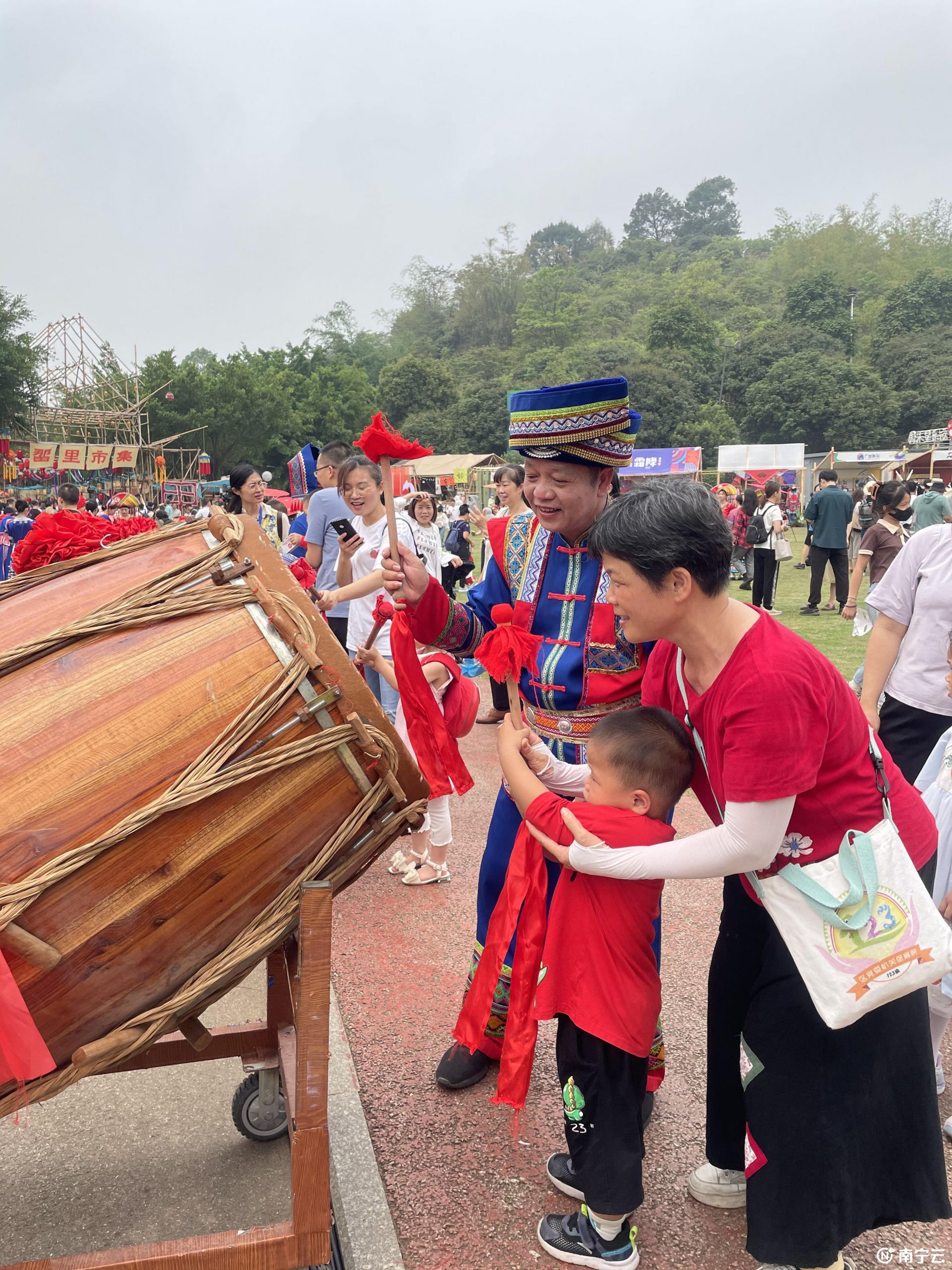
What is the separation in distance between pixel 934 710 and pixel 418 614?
1755mm

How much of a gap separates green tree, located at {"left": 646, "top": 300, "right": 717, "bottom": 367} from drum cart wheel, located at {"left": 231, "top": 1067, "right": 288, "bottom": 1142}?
53.6 meters

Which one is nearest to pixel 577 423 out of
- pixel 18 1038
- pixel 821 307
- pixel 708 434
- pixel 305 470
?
pixel 18 1038

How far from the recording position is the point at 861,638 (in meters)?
10.1

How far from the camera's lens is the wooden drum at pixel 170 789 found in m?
1.51

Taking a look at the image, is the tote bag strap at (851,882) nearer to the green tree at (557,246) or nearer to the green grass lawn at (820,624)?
the green grass lawn at (820,624)

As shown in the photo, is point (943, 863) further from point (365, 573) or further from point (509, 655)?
point (365, 573)

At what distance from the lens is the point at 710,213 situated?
4717 inches

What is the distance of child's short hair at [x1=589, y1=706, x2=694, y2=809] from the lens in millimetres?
1836

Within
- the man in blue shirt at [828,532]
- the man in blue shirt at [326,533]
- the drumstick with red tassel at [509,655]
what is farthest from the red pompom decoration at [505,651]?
the man in blue shirt at [828,532]

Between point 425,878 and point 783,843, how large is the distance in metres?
2.63

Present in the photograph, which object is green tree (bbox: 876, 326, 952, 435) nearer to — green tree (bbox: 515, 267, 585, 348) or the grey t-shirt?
green tree (bbox: 515, 267, 585, 348)

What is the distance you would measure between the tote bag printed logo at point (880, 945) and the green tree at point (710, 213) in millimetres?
129926

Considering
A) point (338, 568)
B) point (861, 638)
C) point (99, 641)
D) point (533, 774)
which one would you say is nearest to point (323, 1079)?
point (533, 774)

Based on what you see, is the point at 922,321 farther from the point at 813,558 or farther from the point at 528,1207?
the point at 528,1207
